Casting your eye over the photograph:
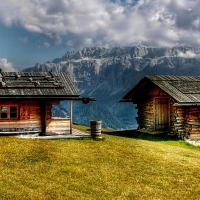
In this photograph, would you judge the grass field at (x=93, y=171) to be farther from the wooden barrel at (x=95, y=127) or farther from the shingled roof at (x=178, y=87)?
the shingled roof at (x=178, y=87)

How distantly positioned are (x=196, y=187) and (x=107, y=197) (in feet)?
13.7

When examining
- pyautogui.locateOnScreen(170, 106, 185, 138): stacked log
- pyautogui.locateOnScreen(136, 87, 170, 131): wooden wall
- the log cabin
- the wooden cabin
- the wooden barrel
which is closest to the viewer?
the wooden barrel

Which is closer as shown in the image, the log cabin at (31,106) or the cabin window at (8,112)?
the log cabin at (31,106)

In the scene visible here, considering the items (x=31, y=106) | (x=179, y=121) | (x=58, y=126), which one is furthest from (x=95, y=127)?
(x=179, y=121)

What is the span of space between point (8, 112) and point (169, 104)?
14.1 metres

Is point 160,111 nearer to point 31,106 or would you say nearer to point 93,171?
point 31,106

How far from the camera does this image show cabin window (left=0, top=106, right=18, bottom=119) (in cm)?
2441

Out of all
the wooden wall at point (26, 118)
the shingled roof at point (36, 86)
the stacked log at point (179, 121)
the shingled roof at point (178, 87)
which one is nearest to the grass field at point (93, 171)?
the wooden wall at point (26, 118)

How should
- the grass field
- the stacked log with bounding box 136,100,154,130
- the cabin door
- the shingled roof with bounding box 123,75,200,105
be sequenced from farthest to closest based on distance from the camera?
1. the stacked log with bounding box 136,100,154,130
2. the cabin door
3. the shingled roof with bounding box 123,75,200,105
4. the grass field

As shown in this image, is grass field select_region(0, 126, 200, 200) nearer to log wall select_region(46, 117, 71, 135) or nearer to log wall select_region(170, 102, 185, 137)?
log wall select_region(46, 117, 71, 135)

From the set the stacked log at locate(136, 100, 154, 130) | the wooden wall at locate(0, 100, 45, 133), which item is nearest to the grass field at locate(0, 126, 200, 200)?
the wooden wall at locate(0, 100, 45, 133)

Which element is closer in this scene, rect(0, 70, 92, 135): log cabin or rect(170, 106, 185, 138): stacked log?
rect(0, 70, 92, 135): log cabin

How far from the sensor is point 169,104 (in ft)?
97.9

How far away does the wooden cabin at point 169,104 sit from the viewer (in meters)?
27.6
